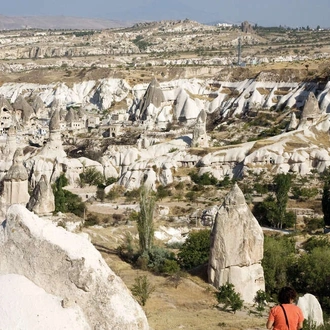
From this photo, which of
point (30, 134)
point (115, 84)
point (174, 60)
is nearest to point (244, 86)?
point (115, 84)

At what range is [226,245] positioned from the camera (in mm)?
14414

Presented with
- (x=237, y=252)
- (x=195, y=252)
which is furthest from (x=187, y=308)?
(x=195, y=252)

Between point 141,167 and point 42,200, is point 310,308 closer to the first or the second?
point 42,200

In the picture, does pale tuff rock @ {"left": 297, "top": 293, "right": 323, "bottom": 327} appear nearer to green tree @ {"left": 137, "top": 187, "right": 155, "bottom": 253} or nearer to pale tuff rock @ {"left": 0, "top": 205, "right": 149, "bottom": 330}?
pale tuff rock @ {"left": 0, "top": 205, "right": 149, "bottom": 330}

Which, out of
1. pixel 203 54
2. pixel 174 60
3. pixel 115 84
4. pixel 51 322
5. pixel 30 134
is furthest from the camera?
pixel 203 54

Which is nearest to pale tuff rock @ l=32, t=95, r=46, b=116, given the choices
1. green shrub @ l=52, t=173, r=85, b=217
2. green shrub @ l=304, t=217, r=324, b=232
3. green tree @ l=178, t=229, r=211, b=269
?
green shrub @ l=52, t=173, r=85, b=217

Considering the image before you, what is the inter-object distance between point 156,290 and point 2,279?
648cm

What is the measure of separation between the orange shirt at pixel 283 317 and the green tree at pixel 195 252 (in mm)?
10548

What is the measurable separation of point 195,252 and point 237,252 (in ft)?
11.0

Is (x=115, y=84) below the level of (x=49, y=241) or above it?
above

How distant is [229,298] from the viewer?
532 inches

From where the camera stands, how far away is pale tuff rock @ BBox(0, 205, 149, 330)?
7768mm

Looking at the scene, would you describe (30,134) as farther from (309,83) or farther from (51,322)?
(51,322)

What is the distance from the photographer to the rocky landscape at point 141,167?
804cm
